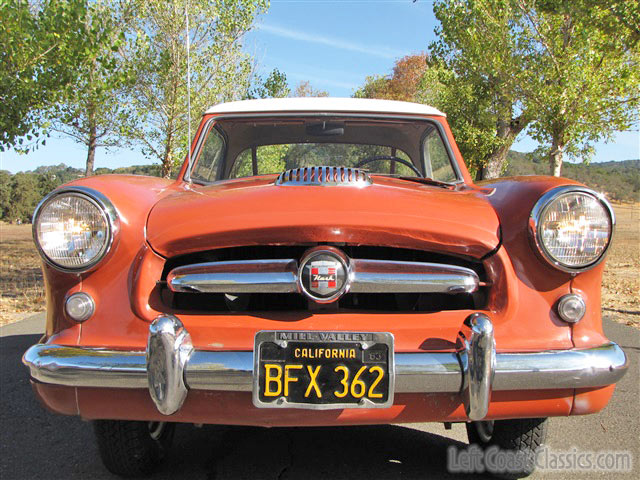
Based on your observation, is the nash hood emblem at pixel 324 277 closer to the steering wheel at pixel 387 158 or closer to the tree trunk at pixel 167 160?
the steering wheel at pixel 387 158

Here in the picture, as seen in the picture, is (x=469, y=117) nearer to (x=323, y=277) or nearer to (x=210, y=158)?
(x=210, y=158)

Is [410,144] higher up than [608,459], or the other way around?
→ [410,144]

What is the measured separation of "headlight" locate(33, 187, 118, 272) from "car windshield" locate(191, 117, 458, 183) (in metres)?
1.10

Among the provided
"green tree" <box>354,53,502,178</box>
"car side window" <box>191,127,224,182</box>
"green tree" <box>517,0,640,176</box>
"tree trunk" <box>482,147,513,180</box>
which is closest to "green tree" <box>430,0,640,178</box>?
"green tree" <box>517,0,640,176</box>

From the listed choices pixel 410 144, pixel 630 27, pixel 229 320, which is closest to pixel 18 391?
pixel 229 320

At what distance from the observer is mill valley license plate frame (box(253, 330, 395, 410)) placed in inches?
68.4

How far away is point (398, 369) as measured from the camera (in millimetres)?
1733

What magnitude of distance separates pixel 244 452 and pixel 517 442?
1.17 metres

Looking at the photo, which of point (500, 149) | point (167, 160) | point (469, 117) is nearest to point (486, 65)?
point (469, 117)

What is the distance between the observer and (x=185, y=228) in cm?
195

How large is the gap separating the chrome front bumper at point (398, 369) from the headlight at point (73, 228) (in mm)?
327

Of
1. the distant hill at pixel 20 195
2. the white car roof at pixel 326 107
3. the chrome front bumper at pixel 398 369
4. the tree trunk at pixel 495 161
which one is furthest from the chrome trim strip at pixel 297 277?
the distant hill at pixel 20 195

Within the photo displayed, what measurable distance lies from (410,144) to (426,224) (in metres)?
1.52

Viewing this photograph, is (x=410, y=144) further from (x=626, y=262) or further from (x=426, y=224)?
(x=626, y=262)
